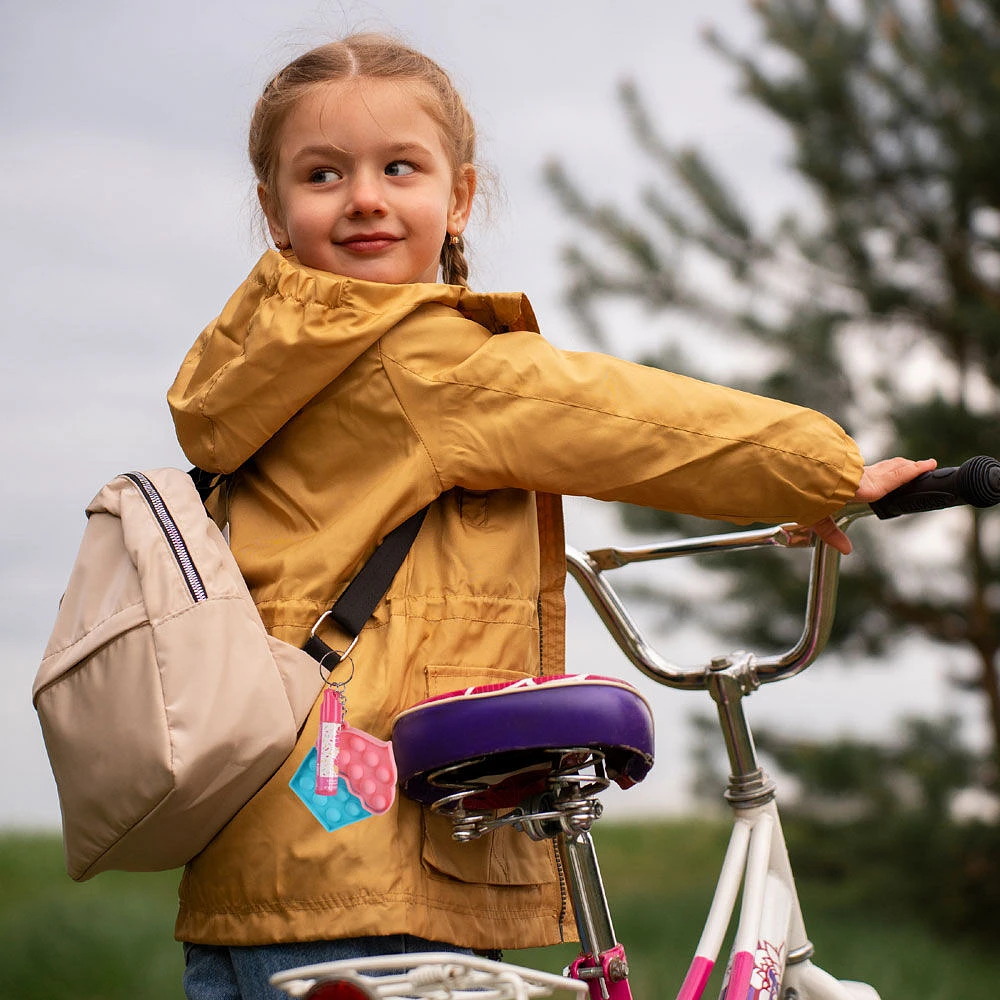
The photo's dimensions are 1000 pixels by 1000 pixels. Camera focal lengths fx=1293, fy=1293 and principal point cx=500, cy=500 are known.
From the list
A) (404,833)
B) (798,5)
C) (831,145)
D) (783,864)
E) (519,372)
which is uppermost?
(798,5)

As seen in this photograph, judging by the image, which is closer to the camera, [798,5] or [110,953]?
[110,953]

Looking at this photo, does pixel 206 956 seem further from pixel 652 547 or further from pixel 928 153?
pixel 928 153

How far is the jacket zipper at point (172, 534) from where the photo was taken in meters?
1.26

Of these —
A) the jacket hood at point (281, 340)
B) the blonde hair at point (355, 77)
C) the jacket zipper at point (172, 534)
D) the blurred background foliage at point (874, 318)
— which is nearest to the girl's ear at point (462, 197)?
the blonde hair at point (355, 77)

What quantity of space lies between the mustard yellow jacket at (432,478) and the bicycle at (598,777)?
7 centimetres

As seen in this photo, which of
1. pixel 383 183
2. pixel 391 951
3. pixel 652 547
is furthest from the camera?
pixel 652 547

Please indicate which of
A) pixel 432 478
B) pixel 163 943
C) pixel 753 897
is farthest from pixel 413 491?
pixel 163 943

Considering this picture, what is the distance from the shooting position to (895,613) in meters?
4.12

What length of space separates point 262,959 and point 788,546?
78 cm

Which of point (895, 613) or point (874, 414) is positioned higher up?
point (874, 414)

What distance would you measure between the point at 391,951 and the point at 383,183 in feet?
2.78

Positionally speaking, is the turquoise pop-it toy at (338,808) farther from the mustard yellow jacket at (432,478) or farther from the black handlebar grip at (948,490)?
the black handlebar grip at (948,490)

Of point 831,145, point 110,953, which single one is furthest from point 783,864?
point 831,145

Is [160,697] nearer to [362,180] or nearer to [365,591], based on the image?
[365,591]
